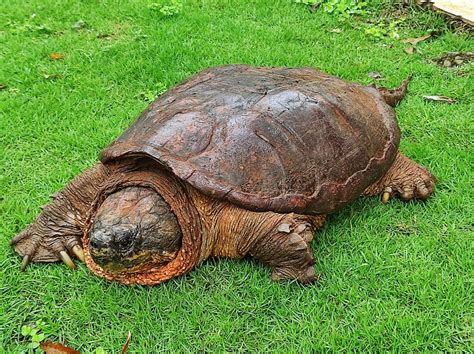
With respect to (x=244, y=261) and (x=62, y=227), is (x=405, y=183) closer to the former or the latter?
(x=244, y=261)

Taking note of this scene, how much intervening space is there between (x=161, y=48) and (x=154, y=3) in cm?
125

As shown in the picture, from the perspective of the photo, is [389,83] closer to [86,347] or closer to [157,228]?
[157,228]

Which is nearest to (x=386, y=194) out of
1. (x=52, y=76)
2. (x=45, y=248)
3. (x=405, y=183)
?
(x=405, y=183)

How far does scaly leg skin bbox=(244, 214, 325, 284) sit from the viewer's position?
2.72 metres

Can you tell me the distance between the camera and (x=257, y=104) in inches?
117

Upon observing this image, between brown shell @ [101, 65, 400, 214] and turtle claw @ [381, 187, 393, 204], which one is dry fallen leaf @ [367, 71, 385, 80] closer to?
brown shell @ [101, 65, 400, 214]

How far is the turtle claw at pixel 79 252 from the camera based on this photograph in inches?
115

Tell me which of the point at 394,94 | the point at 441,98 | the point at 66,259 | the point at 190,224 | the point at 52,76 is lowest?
the point at 441,98

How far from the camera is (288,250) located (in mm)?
2729

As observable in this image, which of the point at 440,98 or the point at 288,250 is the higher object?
the point at 288,250

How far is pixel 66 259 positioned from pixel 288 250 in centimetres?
127

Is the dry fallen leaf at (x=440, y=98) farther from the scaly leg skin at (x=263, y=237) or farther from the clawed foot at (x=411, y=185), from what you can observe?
the scaly leg skin at (x=263, y=237)

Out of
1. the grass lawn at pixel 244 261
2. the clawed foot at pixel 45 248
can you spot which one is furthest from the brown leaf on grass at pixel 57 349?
the clawed foot at pixel 45 248

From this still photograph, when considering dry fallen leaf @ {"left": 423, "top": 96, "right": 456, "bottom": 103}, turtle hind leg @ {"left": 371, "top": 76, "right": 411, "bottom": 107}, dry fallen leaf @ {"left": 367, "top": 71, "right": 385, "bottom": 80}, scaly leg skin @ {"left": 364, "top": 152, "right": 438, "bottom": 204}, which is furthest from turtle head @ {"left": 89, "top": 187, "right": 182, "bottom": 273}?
dry fallen leaf @ {"left": 367, "top": 71, "right": 385, "bottom": 80}
